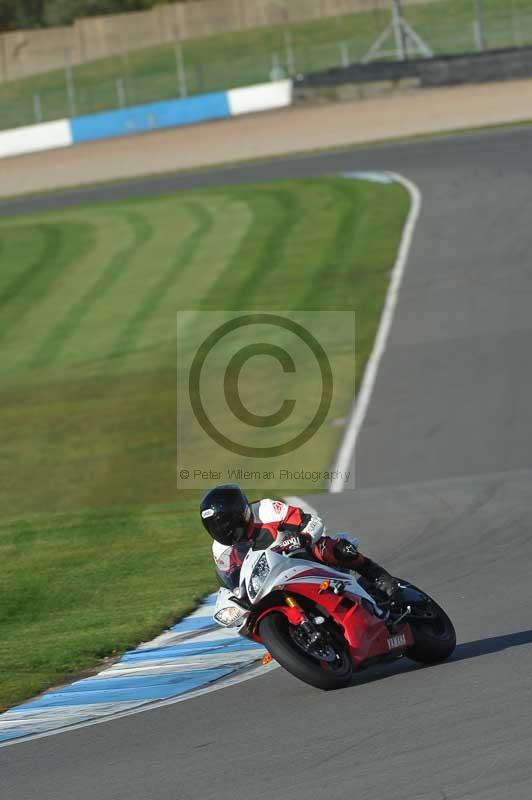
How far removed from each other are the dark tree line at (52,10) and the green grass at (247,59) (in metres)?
13.1

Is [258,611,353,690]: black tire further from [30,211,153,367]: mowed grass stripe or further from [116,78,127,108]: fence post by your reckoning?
[116,78,127,108]: fence post

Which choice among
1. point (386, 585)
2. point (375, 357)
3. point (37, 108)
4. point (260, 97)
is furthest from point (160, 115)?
point (386, 585)

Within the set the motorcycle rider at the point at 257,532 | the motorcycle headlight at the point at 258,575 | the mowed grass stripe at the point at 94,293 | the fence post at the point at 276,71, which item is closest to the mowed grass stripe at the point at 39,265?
the mowed grass stripe at the point at 94,293

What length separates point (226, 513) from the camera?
7469 millimetres

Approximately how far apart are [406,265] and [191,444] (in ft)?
30.3

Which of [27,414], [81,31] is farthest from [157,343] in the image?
[81,31]

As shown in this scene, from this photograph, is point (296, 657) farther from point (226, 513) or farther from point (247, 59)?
point (247, 59)

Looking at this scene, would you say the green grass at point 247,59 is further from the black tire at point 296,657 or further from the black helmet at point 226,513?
the black tire at point 296,657

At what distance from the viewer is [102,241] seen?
3312cm

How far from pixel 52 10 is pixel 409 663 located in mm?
75908

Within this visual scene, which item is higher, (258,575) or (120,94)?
(258,575)

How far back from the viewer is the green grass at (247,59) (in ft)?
172

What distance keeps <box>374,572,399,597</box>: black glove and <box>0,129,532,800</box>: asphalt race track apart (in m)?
0.48

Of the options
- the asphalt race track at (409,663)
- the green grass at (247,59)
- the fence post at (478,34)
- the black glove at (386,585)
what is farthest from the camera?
the green grass at (247,59)
